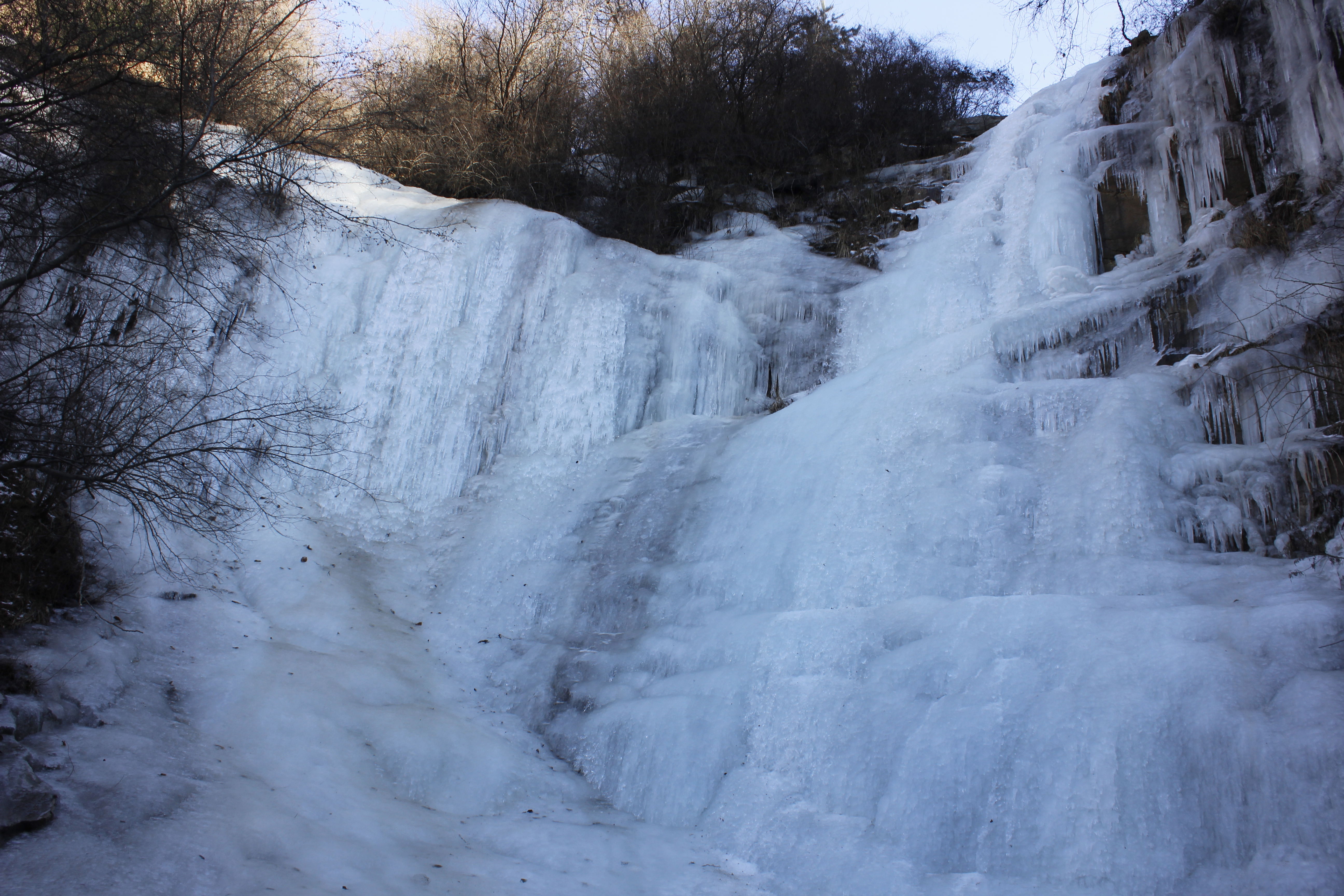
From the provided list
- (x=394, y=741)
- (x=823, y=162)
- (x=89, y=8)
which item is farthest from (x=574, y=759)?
(x=823, y=162)

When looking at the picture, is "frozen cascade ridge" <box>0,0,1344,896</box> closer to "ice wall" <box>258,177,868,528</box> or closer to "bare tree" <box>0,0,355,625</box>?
"ice wall" <box>258,177,868,528</box>

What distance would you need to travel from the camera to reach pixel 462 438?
27.9ft

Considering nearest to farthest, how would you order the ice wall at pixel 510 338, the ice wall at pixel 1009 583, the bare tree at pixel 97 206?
the bare tree at pixel 97 206, the ice wall at pixel 1009 583, the ice wall at pixel 510 338

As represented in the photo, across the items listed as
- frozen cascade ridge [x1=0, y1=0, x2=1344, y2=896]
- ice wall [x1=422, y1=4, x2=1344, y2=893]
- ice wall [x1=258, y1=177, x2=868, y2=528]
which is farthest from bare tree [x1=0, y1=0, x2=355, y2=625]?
ice wall [x1=422, y1=4, x2=1344, y2=893]

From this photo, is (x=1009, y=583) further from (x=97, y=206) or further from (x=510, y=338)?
(x=510, y=338)

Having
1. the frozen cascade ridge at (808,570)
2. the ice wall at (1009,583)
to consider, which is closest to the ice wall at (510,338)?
the frozen cascade ridge at (808,570)

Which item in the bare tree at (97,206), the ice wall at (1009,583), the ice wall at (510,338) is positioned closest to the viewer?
the bare tree at (97,206)

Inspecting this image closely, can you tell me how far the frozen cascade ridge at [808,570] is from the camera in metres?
3.79

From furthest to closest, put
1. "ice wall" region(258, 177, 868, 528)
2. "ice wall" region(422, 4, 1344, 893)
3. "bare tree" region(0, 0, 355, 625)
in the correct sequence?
1. "ice wall" region(258, 177, 868, 528)
2. "ice wall" region(422, 4, 1344, 893)
3. "bare tree" region(0, 0, 355, 625)

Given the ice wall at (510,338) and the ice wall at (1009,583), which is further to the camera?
the ice wall at (510,338)

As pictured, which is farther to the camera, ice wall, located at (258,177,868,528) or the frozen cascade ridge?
ice wall, located at (258,177,868,528)

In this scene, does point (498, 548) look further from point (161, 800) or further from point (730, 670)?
point (161, 800)

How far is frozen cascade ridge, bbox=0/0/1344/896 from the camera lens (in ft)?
12.5

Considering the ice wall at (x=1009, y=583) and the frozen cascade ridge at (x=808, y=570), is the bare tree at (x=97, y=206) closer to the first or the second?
the frozen cascade ridge at (x=808, y=570)
